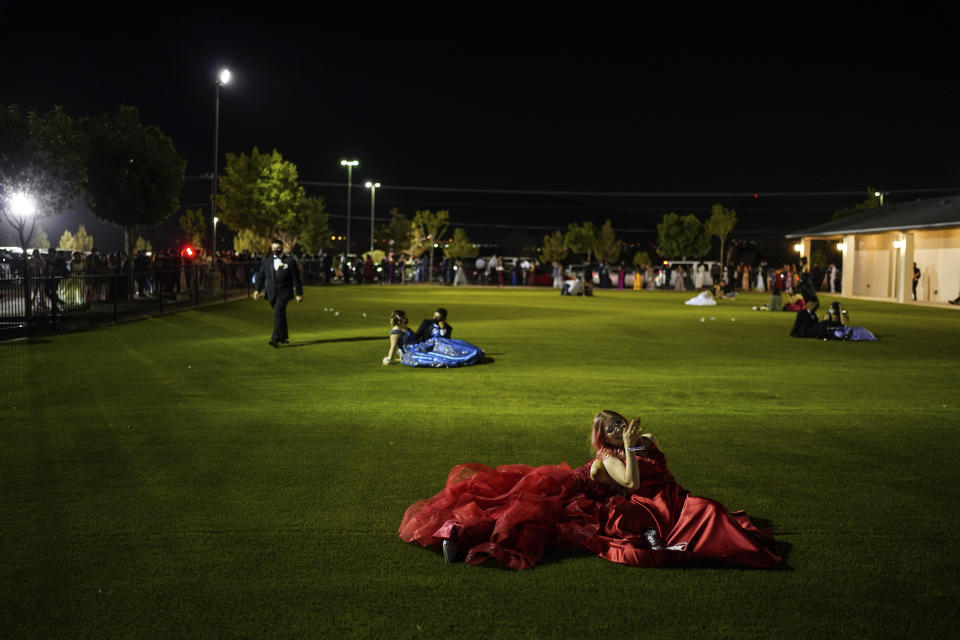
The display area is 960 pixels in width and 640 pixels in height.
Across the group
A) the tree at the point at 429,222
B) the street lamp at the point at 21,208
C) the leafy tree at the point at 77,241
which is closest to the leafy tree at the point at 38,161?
the street lamp at the point at 21,208

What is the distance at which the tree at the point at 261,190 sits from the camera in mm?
65062

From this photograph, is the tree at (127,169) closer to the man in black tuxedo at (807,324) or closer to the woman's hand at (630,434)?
the man in black tuxedo at (807,324)

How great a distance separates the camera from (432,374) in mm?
13477

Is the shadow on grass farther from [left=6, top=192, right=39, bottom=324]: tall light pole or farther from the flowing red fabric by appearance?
[left=6, top=192, right=39, bottom=324]: tall light pole

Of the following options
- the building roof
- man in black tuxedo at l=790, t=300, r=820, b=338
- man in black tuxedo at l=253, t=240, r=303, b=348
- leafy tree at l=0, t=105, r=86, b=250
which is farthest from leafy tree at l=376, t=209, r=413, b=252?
man in black tuxedo at l=253, t=240, r=303, b=348

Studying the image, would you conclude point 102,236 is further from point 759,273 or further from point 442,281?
point 759,273

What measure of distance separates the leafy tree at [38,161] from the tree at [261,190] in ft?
105

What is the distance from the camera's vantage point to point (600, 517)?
5488mm

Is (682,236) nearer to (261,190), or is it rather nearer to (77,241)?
(261,190)

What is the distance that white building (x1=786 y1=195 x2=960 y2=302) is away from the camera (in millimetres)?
38656

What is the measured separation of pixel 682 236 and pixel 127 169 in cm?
9050

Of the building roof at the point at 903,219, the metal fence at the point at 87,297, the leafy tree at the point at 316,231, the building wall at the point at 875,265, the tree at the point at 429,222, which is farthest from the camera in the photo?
the tree at the point at 429,222

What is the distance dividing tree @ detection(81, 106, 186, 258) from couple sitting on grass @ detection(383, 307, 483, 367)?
89.1ft

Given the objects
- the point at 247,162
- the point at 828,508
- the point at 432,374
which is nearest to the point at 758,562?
the point at 828,508
